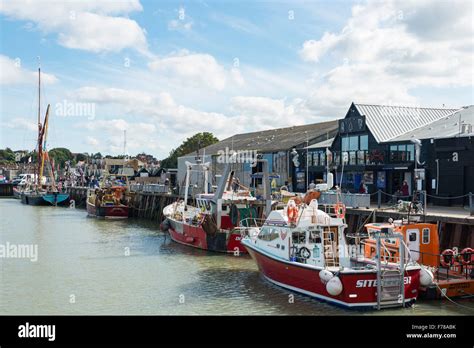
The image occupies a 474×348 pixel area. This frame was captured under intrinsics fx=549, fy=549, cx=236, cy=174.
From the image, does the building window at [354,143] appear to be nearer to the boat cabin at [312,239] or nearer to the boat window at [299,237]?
the boat cabin at [312,239]

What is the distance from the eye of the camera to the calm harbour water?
743 inches

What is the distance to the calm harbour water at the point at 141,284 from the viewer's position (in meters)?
18.9

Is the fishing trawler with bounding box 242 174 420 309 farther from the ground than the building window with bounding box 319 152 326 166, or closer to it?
closer to it

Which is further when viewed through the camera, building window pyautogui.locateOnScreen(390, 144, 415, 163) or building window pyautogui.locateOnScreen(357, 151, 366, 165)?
building window pyautogui.locateOnScreen(357, 151, 366, 165)

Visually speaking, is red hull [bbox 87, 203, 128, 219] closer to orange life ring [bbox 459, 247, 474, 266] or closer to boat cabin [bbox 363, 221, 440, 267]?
boat cabin [bbox 363, 221, 440, 267]

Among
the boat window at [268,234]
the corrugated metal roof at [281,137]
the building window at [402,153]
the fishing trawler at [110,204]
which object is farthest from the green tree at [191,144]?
the boat window at [268,234]

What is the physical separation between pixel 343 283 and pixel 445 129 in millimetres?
22660

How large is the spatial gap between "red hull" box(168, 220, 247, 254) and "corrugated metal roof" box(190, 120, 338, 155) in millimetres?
21181

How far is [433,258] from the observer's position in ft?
69.0

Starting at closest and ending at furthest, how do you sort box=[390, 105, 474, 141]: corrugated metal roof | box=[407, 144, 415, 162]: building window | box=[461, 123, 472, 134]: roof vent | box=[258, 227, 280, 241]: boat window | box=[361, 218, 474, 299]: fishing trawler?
1. box=[361, 218, 474, 299]: fishing trawler
2. box=[258, 227, 280, 241]: boat window
3. box=[461, 123, 472, 134]: roof vent
4. box=[390, 105, 474, 141]: corrugated metal roof
5. box=[407, 144, 415, 162]: building window

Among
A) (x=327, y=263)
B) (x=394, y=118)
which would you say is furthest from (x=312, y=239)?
(x=394, y=118)

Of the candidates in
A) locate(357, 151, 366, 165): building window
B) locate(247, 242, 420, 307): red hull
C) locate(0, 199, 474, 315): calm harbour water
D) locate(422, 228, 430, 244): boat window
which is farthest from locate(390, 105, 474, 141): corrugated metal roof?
locate(247, 242, 420, 307): red hull

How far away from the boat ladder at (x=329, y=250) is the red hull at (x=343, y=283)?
3.74ft
